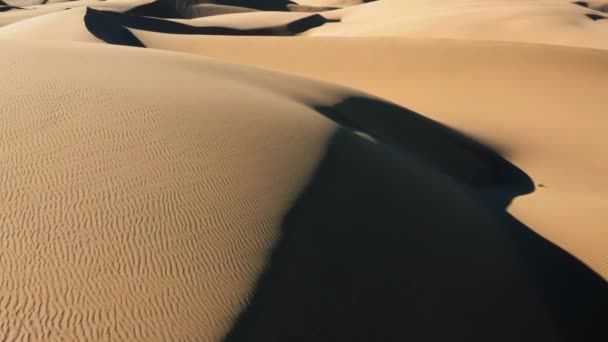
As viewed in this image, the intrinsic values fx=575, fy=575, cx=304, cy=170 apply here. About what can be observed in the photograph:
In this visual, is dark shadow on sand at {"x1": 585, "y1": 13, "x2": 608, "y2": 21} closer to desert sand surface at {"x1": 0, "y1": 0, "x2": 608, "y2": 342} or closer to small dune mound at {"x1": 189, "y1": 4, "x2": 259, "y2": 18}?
small dune mound at {"x1": 189, "y1": 4, "x2": 259, "y2": 18}

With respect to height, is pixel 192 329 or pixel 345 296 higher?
pixel 192 329

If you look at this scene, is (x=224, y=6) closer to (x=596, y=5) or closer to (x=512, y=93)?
(x=596, y=5)

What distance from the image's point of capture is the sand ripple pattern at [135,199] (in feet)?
8.97

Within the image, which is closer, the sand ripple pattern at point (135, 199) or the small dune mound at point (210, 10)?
the sand ripple pattern at point (135, 199)

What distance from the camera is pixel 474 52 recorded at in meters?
16.0

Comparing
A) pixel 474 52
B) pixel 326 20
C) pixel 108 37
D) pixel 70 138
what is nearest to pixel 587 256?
pixel 70 138

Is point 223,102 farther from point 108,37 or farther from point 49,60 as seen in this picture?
point 108,37

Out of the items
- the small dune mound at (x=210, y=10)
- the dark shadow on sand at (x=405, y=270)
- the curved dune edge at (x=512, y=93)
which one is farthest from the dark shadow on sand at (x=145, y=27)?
the dark shadow on sand at (x=405, y=270)

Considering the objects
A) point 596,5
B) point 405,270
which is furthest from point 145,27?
point 596,5

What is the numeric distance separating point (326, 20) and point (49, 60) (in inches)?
1168

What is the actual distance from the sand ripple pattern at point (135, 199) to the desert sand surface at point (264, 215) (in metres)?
0.01

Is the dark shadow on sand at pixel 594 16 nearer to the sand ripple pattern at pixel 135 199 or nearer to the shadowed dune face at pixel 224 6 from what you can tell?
the shadowed dune face at pixel 224 6

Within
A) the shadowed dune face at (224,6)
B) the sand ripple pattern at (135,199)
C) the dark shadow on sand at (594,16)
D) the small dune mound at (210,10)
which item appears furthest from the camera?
the small dune mound at (210,10)

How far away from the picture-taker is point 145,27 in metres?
25.0
